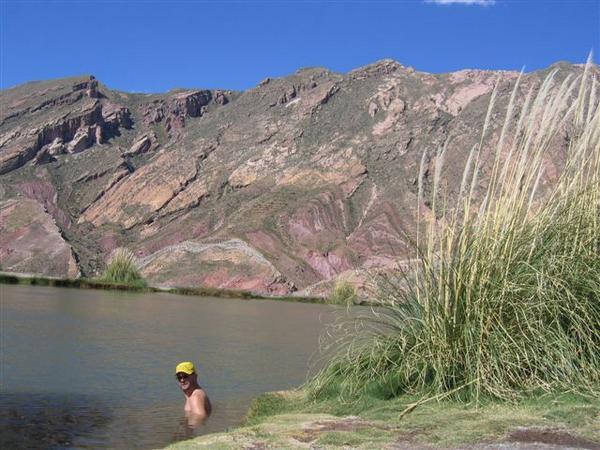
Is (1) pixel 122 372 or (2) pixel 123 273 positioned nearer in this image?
(1) pixel 122 372

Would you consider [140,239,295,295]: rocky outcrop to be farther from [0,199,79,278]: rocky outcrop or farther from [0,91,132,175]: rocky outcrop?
[0,91,132,175]: rocky outcrop

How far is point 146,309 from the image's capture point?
23312 mm

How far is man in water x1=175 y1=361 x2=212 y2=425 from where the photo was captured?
24.5 feet

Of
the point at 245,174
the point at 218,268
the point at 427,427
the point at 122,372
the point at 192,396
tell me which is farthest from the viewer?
the point at 245,174

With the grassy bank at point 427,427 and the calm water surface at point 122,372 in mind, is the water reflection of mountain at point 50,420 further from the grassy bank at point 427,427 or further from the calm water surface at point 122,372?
the grassy bank at point 427,427

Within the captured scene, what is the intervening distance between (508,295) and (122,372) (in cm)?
614

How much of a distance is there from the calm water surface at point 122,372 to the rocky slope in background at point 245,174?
33.1m

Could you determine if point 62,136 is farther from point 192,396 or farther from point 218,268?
point 192,396

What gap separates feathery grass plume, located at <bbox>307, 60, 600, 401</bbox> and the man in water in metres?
1.70

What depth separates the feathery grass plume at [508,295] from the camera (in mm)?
5516

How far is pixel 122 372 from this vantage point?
32.4ft

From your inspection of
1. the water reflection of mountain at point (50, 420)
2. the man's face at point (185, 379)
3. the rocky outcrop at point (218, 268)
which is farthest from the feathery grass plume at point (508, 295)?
the rocky outcrop at point (218, 268)

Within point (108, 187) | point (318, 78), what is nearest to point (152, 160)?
point (108, 187)

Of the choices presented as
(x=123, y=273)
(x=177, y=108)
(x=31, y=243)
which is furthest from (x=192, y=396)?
(x=177, y=108)
